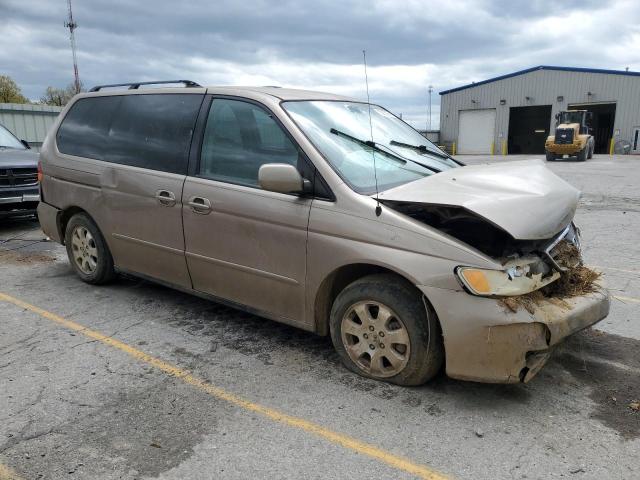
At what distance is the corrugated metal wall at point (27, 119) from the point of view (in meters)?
18.8

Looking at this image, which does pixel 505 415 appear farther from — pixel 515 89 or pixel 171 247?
pixel 515 89

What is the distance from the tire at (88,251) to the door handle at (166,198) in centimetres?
113

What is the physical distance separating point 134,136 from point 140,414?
255 centimetres

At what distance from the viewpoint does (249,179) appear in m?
3.78

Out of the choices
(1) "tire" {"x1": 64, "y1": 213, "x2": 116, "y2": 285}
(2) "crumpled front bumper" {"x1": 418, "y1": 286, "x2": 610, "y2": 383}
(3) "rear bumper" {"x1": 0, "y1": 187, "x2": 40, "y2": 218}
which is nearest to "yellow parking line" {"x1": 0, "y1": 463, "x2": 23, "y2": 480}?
(2) "crumpled front bumper" {"x1": 418, "y1": 286, "x2": 610, "y2": 383}

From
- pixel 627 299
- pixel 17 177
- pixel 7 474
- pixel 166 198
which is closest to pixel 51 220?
pixel 166 198

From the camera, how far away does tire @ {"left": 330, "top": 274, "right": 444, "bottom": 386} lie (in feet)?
10.1

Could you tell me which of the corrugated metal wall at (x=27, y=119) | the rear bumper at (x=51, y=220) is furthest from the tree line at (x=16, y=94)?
the rear bumper at (x=51, y=220)

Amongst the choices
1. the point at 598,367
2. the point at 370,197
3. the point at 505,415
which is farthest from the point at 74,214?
the point at 598,367

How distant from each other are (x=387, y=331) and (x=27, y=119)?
20.3 m

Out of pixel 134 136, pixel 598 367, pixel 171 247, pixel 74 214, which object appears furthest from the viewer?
pixel 74 214

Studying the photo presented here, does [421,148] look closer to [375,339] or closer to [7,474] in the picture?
[375,339]

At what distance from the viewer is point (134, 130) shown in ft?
15.2

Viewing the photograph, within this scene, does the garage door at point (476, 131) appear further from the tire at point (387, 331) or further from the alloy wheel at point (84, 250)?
the tire at point (387, 331)
